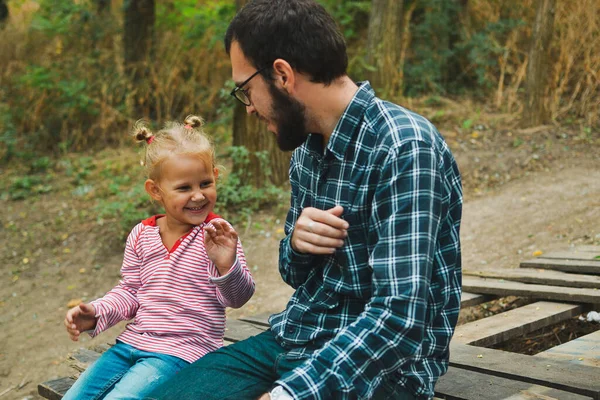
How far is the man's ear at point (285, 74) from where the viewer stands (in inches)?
82.5

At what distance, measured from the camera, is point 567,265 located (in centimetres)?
441

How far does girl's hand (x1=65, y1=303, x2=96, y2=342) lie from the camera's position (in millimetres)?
2678

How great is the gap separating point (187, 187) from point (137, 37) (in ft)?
28.5

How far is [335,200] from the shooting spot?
2.12m

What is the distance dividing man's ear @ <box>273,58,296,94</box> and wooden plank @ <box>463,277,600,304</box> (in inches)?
91.3

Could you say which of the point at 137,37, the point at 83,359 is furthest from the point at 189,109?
the point at 83,359

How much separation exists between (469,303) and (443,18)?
24.1 ft

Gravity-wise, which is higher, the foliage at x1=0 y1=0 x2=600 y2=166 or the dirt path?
the foliage at x1=0 y1=0 x2=600 y2=166

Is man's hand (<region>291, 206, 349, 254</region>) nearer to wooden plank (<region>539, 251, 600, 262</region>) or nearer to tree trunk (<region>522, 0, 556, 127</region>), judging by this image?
wooden plank (<region>539, 251, 600, 262</region>)

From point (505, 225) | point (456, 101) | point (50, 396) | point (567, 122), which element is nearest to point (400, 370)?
point (50, 396)

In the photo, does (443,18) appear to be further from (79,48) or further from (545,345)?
(545,345)

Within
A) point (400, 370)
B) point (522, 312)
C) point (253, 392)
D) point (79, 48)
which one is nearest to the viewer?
point (400, 370)

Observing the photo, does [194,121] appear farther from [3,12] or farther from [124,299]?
[3,12]

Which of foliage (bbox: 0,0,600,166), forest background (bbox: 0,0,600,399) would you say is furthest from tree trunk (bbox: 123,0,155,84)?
foliage (bbox: 0,0,600,166)
